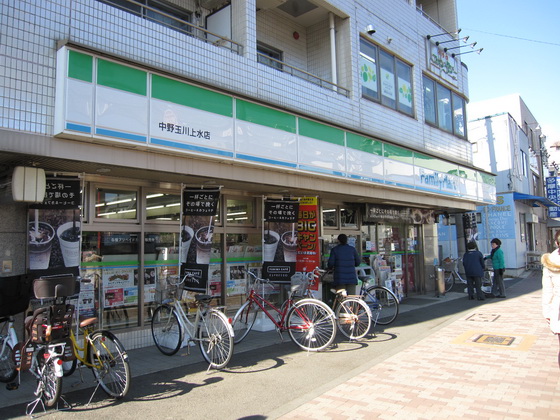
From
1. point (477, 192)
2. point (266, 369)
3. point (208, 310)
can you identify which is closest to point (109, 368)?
point (208, 310)

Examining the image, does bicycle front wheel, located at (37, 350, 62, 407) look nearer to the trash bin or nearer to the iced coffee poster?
the iced coffee poster

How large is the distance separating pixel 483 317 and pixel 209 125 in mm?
7763

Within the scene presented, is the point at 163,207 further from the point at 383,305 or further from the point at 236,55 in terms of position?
the point at 383,305

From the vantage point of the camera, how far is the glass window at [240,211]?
9289 mm

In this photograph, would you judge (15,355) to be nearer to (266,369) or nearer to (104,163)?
(104,163)

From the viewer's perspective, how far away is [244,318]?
7.32 meters

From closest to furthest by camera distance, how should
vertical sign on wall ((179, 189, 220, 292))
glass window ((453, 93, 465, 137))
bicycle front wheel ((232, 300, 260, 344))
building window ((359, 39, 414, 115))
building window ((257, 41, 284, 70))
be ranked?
bicycle front wheel ((232, 300, 260, 344))
vertical sign on wall ((179, 189, 220, 292))
building window ((257, 41, 284, 70))
building window ((359, 39, 414, 115))
glass window ((453, 93, 465, 137))

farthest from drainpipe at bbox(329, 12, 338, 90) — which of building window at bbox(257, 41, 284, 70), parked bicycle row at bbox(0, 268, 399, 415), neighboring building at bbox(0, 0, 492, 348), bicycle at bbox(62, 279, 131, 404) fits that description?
bicycle at bbox(62, 279, 131, 404)

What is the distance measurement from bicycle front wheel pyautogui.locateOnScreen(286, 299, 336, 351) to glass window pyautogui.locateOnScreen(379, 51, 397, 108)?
7184mm

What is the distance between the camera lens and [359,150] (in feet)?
33.6

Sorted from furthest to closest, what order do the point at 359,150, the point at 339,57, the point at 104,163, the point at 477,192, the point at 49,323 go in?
the point at 477,192 < the point at 339,57 < the point at 359,150 < the point at 104,163 < the point at 49,323

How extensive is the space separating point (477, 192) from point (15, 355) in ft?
50.3

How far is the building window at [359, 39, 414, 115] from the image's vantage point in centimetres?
1152

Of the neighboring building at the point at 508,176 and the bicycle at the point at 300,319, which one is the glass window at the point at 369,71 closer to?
the bicycle at the point at 300,319
